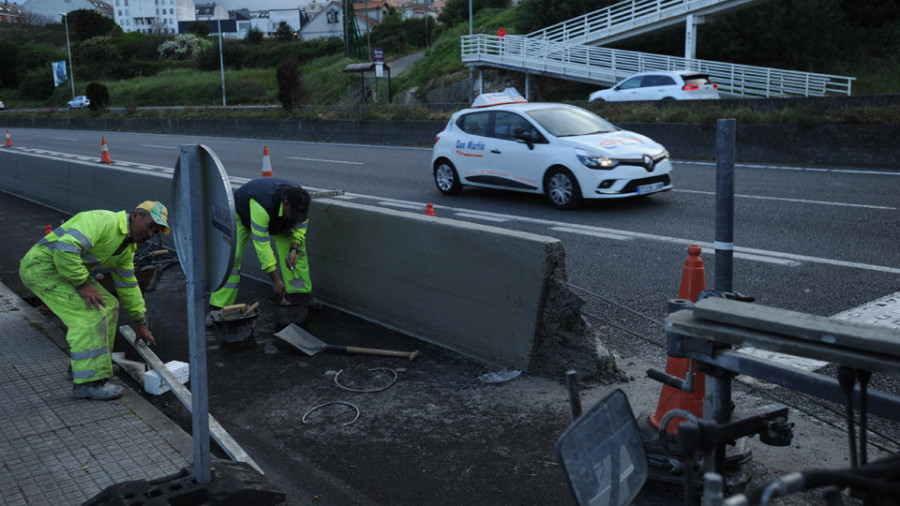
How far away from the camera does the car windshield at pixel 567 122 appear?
12312 millimetres

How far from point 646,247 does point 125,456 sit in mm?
6147

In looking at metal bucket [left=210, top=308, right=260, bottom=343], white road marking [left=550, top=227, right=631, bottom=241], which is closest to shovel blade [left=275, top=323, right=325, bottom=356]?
metal bucket [left=210, top=308, right=260, bottom=343]

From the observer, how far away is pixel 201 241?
11.7ft

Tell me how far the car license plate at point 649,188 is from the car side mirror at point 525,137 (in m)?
1.74

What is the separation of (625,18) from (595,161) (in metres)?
31.6

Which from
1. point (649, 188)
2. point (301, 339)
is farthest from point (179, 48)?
point (301, 339)

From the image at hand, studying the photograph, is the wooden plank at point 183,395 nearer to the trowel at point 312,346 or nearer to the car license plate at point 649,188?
the trowel at point 312,346

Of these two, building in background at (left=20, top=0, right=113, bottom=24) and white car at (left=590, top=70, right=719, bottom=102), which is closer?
white car at (left=590, top=70, right=719, bottom=102)

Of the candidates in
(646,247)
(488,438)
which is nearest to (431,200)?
(646,247)

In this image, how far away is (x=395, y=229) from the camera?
678 centimetres

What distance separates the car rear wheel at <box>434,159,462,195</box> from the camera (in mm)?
13594

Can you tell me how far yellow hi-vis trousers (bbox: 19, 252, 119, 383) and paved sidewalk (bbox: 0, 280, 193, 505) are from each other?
21cm

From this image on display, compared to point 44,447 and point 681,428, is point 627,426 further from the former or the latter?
point 44,447

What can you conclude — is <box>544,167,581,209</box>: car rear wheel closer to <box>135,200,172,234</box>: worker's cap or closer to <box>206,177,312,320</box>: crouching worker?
<box>206,177,312,320</box>: crouching worker
